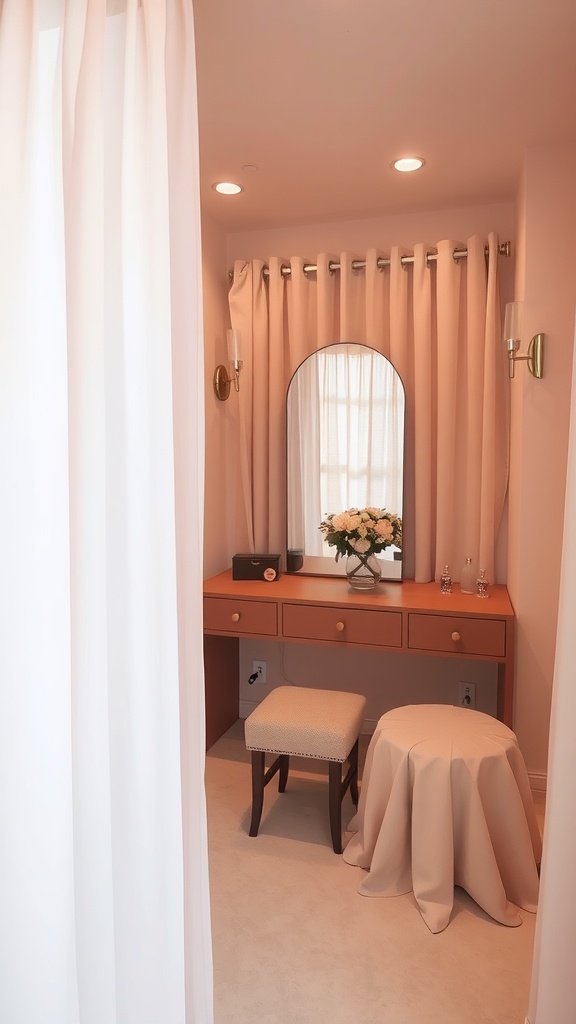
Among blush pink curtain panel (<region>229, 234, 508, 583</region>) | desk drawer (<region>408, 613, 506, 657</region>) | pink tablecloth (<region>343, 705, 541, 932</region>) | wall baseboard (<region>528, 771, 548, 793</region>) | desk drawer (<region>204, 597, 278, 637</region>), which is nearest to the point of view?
pink tablecloth (<region>343, 705, 541, 932</region>)

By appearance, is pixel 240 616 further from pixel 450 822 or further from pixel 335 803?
pixel 450 822

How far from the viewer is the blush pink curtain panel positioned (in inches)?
123

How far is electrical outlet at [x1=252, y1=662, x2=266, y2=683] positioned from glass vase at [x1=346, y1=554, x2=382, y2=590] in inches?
31.3

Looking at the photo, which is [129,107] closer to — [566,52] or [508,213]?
[566,52]

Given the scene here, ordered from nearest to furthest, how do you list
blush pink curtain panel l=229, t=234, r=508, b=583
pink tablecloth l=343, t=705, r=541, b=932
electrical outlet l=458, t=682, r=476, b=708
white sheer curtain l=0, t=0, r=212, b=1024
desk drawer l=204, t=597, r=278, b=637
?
white sheer curtain l=0, t=0, r=212, b=1024
pink tablecloth l=343, t=705, r=541, b=932
desk drawer l=204, t=597, r=278, b=637
blush pink curtain panel l=229, t=234, r=508, b=583
electrical outlet l=458, t=682, r=476, b=708

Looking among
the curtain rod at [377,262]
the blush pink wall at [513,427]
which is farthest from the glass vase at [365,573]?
the curtain rod at [377,262]

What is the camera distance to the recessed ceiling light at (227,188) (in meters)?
2.91

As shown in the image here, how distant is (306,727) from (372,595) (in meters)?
0.78

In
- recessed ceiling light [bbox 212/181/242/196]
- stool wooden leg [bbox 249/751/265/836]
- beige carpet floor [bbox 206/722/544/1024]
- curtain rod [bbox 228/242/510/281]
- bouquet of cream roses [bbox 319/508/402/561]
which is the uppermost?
recessed ceiling light [bbox 212/181/242/196]

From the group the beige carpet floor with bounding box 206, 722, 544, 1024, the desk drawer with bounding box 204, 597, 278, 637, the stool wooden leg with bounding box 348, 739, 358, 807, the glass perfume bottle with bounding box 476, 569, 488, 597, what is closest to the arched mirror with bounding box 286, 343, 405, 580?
the glass perfume bottle with bounding box 476, 569, 488, 597

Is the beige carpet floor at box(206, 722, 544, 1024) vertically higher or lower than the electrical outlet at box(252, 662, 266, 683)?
lower

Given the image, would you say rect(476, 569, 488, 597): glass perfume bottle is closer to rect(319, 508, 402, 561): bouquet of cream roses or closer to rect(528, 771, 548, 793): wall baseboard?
rect(319, 508, 402, 561): bouquet of cream roses

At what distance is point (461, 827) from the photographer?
213 centimetres

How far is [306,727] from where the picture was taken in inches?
96.1
